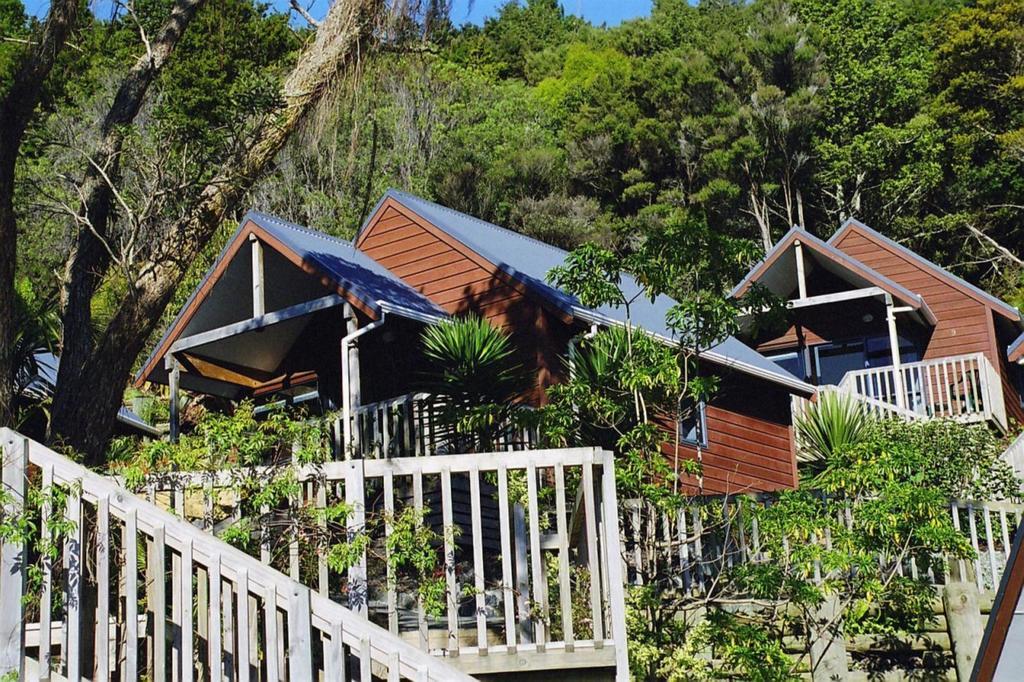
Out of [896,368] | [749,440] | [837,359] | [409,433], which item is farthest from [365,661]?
[837,359]

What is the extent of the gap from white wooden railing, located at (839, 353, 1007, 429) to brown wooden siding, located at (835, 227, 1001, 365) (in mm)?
2250

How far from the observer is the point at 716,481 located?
19547 millimetres

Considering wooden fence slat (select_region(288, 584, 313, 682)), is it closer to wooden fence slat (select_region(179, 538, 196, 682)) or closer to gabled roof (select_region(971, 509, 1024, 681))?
wooden fence slat (select_region(179, 538, 196, 682))

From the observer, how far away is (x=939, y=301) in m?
26.3

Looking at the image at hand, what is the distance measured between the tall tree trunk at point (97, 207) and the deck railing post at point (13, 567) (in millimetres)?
2656

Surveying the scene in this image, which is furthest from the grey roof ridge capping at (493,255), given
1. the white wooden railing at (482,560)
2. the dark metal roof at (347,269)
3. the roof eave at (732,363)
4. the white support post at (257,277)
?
the white wooden railing at (482,560)

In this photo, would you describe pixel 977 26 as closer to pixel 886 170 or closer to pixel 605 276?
pixel 886 170

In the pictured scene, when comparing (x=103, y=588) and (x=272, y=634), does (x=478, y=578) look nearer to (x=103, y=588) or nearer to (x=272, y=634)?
(x=272, y=634)

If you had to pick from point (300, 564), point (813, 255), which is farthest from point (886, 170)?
point (300, 564)

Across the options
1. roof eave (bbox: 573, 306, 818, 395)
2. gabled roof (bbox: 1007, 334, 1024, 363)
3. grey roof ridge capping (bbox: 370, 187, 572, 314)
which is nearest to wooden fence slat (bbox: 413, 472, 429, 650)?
grey roof ridge capping (bbox: 370, 187, 572, 314)

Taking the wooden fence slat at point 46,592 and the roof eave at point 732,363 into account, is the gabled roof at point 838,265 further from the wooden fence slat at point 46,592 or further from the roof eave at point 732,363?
the wooden fence slat at point 46,592

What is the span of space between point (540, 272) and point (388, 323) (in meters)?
2.46

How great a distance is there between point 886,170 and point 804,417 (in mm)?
23347

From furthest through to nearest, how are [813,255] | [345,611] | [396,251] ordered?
[813,255], [396,251], [345,611]
